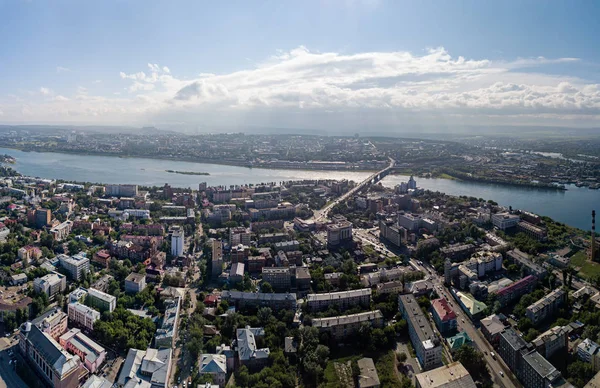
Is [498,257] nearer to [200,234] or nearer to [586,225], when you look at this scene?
[586,225]

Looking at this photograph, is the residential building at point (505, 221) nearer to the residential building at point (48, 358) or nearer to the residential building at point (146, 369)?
the residential building at point (146, 369)

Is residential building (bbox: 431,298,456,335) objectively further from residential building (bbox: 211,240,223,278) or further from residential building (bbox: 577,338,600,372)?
residential building (bbox: 211,240,223,278)

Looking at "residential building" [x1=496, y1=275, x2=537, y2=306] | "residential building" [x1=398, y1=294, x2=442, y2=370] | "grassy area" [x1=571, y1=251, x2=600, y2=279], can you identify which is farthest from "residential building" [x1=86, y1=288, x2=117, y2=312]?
"grassy area" [x1=571, y1=251, x2=600, y2=279]

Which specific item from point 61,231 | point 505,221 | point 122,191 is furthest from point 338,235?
point 122,191

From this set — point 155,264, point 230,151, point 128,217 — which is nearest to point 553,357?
point 155,264

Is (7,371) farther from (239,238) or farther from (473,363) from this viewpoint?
(473,363)
